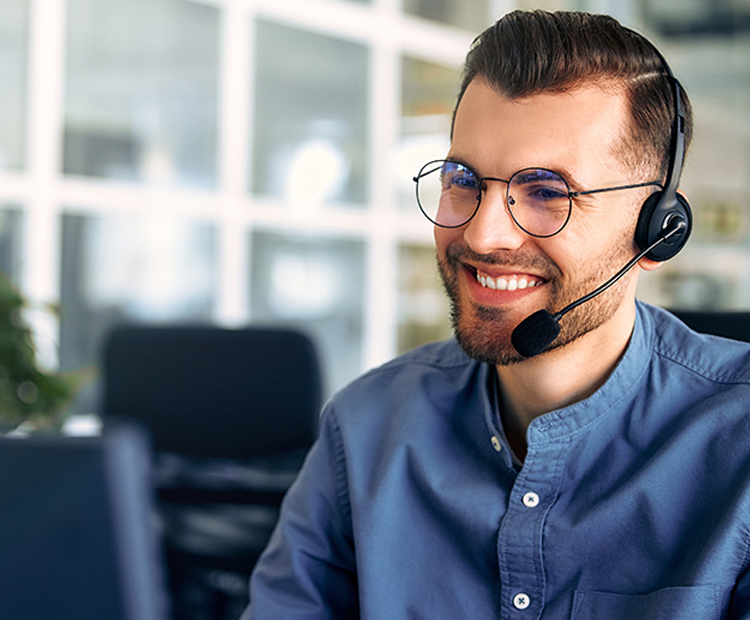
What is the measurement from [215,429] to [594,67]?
0.97 metres

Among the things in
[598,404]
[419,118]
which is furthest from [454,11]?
[598,404]

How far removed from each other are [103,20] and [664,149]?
7.12 ft

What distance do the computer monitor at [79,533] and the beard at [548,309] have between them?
689mm

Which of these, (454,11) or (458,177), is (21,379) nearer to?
(458,177)

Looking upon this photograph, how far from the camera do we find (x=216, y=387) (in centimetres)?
164

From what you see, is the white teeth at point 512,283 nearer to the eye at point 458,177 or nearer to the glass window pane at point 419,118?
the eye at point 458,177

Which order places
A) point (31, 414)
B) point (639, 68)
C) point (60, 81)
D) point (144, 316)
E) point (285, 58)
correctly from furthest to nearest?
point (285, 58), point (144, 316), point (60, 81), point (31, 414), point (639, 68)

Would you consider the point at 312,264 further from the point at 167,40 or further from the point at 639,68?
the point at 639,68

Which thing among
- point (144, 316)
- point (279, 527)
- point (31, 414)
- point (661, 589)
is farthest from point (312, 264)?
point (661, 589)

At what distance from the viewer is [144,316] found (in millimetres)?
2930

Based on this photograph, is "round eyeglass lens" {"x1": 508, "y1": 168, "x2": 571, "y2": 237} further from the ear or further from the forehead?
the ear

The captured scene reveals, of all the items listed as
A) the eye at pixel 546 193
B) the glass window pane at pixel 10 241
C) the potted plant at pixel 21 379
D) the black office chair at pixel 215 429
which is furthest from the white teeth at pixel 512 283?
the glass window pane at pixel 10 241

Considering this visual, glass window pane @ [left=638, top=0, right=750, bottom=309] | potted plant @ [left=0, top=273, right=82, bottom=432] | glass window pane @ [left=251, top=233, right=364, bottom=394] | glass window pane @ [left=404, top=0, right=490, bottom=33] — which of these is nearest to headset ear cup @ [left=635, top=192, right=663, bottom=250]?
potted plant @ [left=0, top=273, right=82, bottom=432]

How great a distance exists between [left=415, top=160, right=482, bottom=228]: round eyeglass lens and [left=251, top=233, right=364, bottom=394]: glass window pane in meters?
2.14
